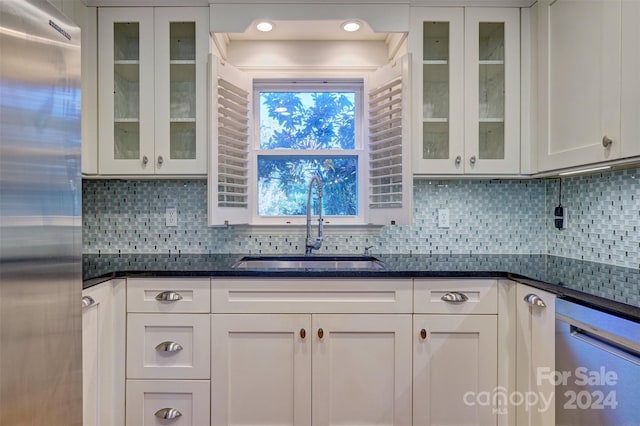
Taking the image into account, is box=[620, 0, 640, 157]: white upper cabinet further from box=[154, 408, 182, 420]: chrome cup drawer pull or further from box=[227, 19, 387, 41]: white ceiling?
box=[154, 408, 182, 420]: chrome cup drawer pull

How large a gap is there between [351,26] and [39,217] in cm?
171

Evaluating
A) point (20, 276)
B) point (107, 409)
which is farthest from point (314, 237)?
point (20, 276)

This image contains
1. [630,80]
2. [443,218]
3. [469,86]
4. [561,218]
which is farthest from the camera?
[443,218]

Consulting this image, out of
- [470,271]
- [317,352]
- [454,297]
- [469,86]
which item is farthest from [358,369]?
[469,86]

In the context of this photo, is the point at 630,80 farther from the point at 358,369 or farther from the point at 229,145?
the point at 229,145

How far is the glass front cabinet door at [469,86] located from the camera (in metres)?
1.87

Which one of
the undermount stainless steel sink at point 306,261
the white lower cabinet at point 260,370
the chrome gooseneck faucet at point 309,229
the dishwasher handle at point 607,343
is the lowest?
the white lower cabinet at point 260,370

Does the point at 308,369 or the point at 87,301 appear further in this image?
the point at 308,369

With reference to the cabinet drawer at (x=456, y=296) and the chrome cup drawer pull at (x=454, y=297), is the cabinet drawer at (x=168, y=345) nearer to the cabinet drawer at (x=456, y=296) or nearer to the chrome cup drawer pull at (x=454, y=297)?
the cabinet drawer at (x=456, y=296)

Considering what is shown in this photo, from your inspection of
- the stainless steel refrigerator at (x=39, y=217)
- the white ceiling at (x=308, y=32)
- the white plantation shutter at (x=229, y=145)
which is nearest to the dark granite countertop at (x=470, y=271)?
the white plantation shutter at (x=229, y=145)

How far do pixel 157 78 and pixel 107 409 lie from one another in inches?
63.4

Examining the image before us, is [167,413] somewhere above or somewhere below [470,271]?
below

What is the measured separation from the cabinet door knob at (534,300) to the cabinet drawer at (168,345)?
1.37m

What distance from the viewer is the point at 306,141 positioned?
2.25 meters
